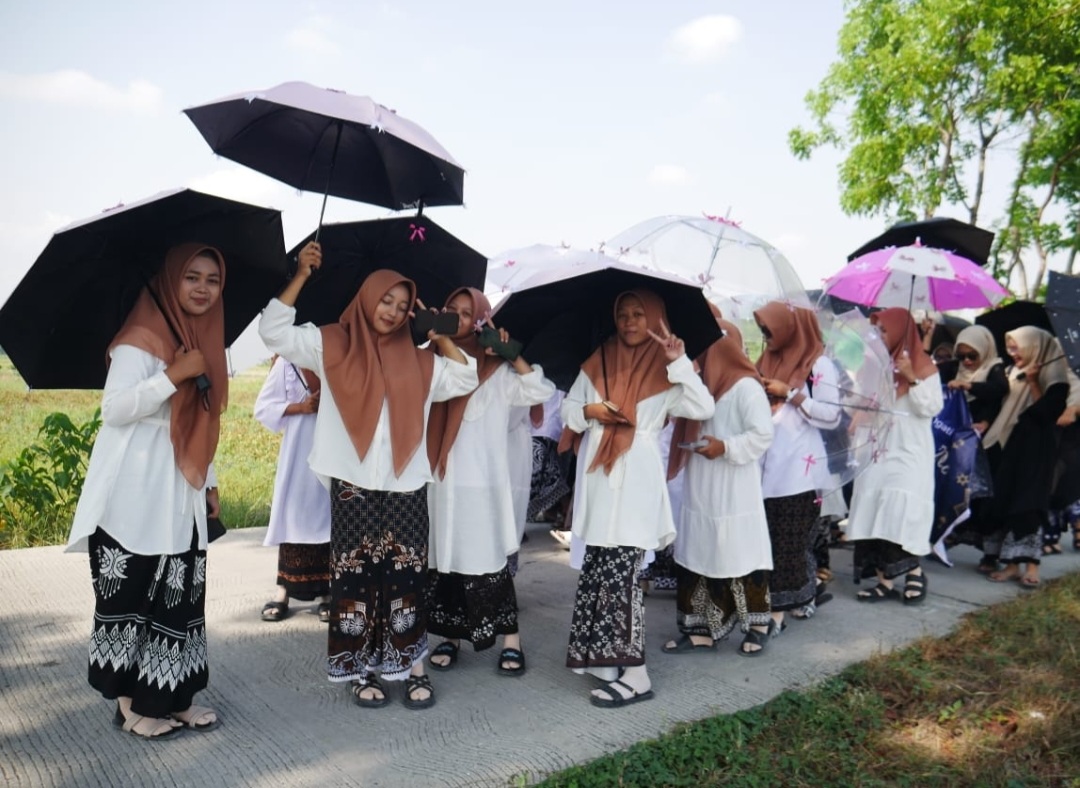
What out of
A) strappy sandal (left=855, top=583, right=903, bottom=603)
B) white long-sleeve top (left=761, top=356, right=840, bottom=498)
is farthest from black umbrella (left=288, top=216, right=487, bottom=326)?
strappy sandal (left=855, top=583, right=903, bottom=603)

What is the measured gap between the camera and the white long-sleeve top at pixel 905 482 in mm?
5469

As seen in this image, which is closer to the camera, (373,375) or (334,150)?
(373,375)

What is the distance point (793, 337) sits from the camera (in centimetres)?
491

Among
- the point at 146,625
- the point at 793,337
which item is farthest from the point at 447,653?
the point at 793,337

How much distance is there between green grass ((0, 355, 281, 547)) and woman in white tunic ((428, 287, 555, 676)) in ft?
9.78

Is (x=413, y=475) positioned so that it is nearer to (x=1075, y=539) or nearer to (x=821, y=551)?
(x=821, y=551)

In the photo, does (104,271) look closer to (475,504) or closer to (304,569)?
(475,504)

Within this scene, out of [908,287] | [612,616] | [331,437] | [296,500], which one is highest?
[908,287]

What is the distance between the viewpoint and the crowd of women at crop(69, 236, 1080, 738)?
3262 millimetres

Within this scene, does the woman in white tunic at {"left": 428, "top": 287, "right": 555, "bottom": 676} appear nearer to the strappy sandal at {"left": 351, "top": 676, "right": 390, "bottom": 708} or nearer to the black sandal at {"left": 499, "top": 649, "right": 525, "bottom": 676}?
the black sandal at {"left": 499, "top": 649, "right": 525, "bottom": 676}

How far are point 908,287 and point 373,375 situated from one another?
392cm

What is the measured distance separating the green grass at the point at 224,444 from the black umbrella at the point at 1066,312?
17.9 feet

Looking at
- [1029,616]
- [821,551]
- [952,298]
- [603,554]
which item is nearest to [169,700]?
[603,554]

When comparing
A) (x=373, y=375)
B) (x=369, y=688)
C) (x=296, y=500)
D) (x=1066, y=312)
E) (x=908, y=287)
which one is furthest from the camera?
(x=908, y=287)
